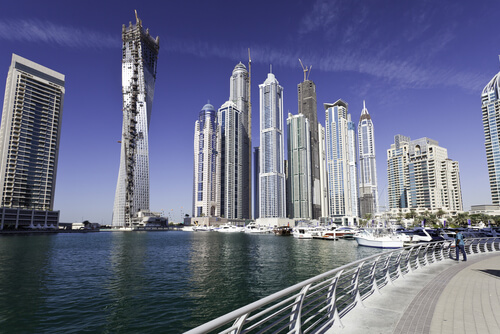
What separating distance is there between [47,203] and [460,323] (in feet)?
621

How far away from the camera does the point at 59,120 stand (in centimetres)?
16750

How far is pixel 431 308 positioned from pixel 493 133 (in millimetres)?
236960

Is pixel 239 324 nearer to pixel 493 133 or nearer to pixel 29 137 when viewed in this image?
pixel 29 137

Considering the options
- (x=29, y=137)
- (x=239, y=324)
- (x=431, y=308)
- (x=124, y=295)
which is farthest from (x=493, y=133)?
(x=29, y=137)

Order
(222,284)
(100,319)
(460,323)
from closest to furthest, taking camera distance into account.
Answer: (460,323) < (100,319) < (222,284)

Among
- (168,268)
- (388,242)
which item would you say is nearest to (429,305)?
(168,268)

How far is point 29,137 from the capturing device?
153 metres

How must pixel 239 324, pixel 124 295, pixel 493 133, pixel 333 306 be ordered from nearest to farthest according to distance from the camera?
pixel 239 324
pixel 333 306
pixel 124 295
pixel 493 133

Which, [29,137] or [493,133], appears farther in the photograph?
[493,133]

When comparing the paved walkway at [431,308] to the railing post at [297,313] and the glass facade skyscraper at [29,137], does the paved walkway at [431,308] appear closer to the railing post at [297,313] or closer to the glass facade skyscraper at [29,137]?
the railing post at [297,313]

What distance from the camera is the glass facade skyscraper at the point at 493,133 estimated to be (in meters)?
181

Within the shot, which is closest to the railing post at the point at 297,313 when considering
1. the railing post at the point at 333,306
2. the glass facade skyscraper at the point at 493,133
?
the railing post at the point at 333,306

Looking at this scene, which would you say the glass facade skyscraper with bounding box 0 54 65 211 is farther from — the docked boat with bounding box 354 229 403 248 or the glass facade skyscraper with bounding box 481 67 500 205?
the glass facade skyscraper with bounding box 481 67 500 205

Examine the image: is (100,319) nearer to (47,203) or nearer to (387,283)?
(387,283)
